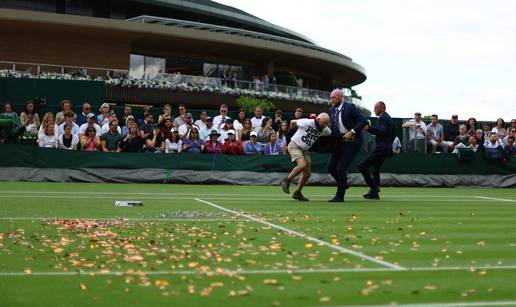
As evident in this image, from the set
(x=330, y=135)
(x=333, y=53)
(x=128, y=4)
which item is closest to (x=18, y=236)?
(x=330, y=135)

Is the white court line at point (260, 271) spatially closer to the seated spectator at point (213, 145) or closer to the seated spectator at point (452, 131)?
the seated spectator at point (213, 145)

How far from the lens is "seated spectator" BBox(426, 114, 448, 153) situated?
26500 mm

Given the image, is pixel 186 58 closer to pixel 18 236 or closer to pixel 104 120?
pixel 104 120

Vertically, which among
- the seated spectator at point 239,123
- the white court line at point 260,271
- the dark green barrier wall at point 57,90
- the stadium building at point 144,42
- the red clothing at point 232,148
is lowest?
the white court line at point 260,271

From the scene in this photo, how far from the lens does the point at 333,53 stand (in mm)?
66188

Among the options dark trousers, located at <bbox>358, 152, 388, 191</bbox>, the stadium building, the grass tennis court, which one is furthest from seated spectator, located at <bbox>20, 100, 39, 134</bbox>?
the stadium building

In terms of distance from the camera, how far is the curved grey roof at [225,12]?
59.1 metres

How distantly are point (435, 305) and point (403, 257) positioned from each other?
2357mm

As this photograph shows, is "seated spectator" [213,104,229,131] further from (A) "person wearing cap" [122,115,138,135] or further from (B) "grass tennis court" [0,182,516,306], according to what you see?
(B) "grass tennis court" [0,182,516,306]

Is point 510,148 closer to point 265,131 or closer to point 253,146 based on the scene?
point 265,131

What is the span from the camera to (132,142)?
22.9 m

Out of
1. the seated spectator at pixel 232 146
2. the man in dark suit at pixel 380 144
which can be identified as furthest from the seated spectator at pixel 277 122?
the man in dark suit at pixel 380 144

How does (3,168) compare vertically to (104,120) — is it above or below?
below

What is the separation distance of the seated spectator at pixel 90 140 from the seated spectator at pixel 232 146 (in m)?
3.83
